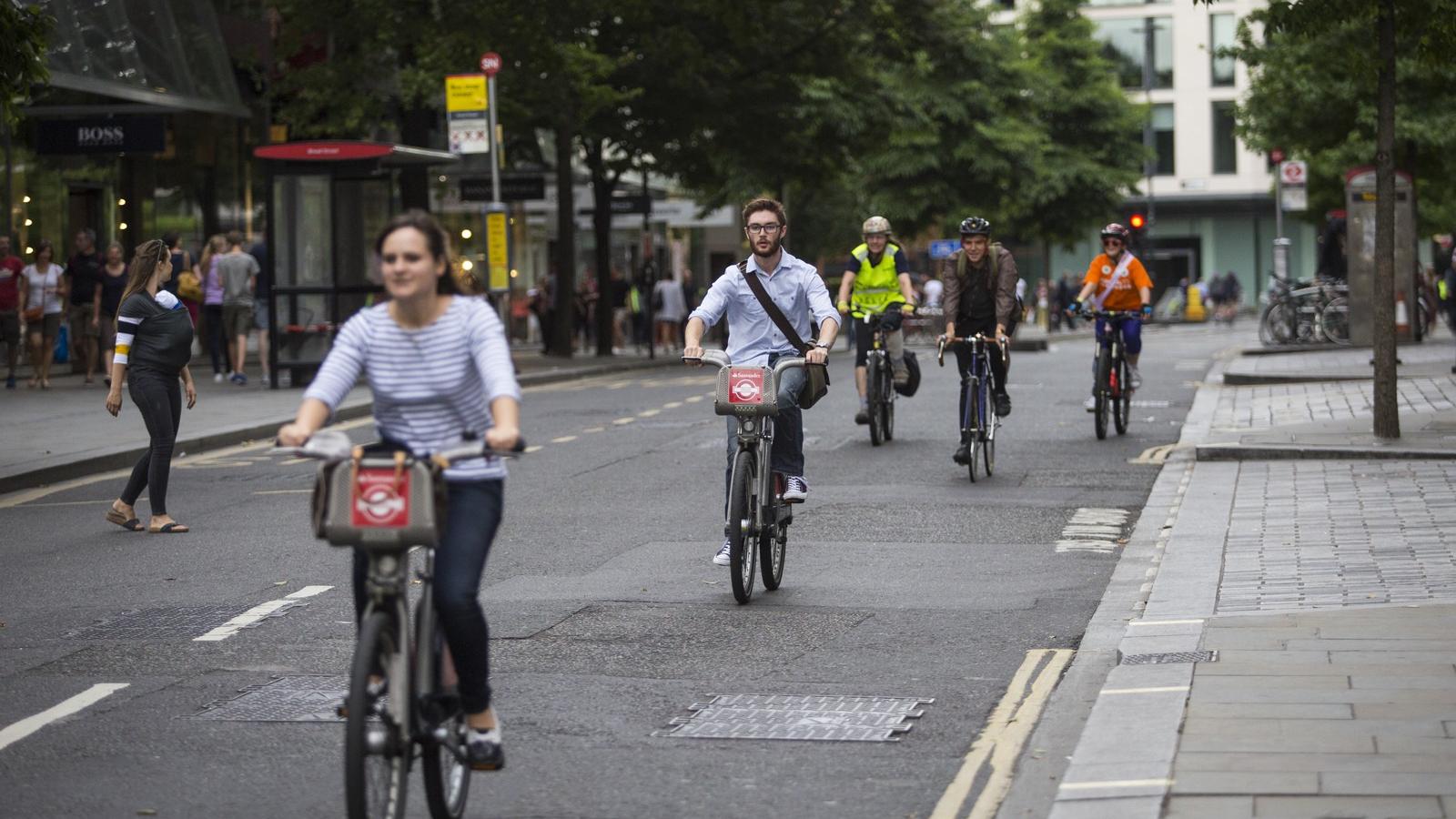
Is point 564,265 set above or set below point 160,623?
above

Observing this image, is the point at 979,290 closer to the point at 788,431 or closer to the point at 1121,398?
the point at 1121,398

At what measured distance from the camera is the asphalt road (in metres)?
6.02

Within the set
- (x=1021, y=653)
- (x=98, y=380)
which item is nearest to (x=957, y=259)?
(x=1021, y=653)

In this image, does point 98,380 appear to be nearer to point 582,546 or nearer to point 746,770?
point 582,546

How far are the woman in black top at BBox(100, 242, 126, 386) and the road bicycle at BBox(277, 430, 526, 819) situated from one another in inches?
742

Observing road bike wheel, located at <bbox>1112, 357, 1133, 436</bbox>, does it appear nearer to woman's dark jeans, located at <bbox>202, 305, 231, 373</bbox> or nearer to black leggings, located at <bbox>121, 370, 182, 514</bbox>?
black leggings, located at <bbox>121, 370, 182, 514</bbox>

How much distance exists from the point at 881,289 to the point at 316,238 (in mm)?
10502

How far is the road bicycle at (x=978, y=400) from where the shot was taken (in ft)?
45.6

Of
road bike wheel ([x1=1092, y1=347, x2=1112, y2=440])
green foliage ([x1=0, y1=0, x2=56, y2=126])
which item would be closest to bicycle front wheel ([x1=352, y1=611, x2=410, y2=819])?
green foliage ([x1=0, y1=0, x2=56, y2=126])

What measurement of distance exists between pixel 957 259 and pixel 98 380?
15.0m

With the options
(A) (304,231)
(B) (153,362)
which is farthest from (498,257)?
(B) (153,362)

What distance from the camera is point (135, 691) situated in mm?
7398

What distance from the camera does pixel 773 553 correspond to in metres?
9.45

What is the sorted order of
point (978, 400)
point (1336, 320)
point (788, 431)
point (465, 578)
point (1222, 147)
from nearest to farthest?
1. point (465, 578)
2. point (788, 431)
3. point (978, 400)
4. point (1336, 320)
5. point (1222, 147)
